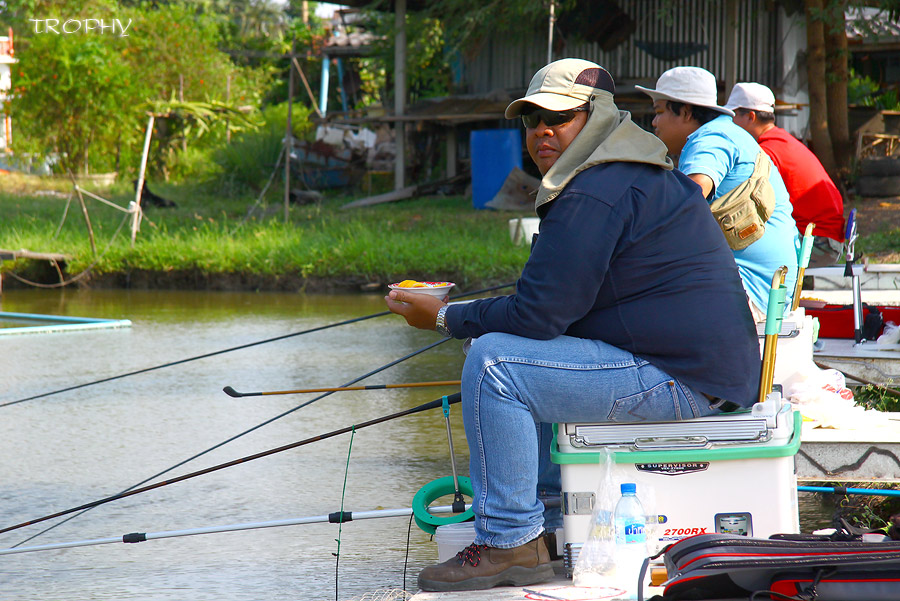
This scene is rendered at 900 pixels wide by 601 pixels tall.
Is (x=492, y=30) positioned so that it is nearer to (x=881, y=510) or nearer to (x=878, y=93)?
(x=878, y=93)

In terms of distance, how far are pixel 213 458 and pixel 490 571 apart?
2566 mm

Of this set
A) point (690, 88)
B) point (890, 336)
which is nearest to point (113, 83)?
point (890, 336)

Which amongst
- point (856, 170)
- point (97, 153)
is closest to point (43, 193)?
point (97, 153)

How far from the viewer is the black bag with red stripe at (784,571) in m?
2.22

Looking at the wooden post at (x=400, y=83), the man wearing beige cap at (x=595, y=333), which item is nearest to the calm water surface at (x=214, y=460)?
the man wearing beige cap at (x=595, y=333)

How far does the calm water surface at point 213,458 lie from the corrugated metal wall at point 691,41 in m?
8.27

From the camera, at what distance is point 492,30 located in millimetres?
15805

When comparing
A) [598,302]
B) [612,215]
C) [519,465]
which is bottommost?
[519,465]

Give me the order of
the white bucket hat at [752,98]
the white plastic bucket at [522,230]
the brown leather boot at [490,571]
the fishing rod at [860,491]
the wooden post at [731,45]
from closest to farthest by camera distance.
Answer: the brown leather boot at [490,571] → the fishing rod at [860,491] → the white bucket hat at [752,98] → the white plastic bucket at [522,230] → the wooden post at [731,45]

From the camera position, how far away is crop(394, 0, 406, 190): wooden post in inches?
639

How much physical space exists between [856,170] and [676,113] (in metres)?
10.6

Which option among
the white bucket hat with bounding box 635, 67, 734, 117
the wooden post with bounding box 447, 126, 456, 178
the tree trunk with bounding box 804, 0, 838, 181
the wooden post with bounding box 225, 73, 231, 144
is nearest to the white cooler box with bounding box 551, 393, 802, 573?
the white bucket hat with bounding box 635, 67, 734, 117

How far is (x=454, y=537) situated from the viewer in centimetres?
299

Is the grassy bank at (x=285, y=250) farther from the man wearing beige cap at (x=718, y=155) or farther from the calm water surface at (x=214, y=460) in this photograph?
the man wearing beige cap at (x=718, y=155)
